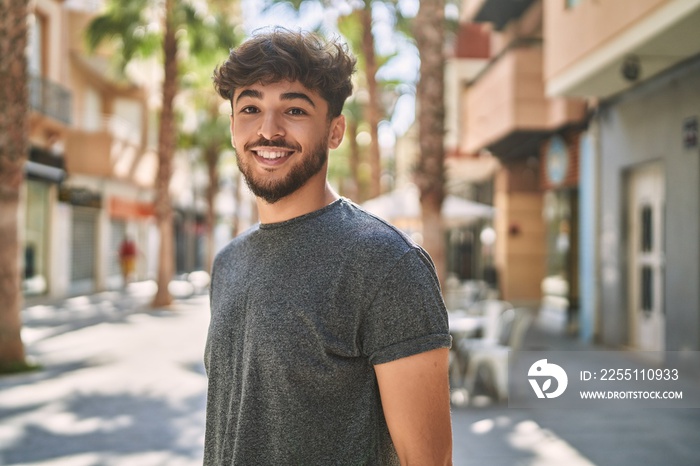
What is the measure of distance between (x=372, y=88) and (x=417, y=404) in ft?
63.7

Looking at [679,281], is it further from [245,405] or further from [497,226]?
[497,226]

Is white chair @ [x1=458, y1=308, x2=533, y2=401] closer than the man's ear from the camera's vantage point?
No

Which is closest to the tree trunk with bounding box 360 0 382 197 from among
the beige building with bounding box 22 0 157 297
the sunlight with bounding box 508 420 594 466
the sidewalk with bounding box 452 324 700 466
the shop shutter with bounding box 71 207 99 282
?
the beige building with bounding box 22 0 157 297

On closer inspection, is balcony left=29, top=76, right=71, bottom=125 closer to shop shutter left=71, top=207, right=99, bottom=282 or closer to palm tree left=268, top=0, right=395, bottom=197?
shop shutter left=71, top=207, right=99, bottom=282

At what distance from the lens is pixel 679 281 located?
9.77 metres

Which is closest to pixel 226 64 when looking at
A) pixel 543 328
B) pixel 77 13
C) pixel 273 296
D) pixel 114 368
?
pixel 273 296

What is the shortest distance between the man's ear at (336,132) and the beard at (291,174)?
5 centimetres

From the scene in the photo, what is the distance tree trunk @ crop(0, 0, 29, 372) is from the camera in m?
9.25

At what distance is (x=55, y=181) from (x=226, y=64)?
19.8 metres

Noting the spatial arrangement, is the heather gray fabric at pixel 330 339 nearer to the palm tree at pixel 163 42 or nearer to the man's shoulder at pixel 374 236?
the man's shoulder at pixel 374 236

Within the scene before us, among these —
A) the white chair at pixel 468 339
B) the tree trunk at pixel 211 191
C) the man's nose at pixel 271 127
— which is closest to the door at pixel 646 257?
the white chair at pixel 468 339

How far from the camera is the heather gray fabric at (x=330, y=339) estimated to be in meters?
1.57

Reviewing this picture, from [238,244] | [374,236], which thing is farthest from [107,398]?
[374,236]

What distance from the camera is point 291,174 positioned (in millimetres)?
1787
